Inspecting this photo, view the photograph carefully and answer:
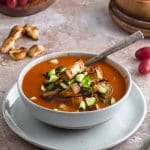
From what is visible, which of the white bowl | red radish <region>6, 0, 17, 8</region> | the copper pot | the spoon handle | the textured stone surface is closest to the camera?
the white bowl

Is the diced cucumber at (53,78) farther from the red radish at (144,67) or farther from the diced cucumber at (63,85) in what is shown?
the red radish at (144,67)

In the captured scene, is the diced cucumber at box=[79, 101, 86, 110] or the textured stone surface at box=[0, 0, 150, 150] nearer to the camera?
the diced cucumber at box=[79, 101, 86, 110]

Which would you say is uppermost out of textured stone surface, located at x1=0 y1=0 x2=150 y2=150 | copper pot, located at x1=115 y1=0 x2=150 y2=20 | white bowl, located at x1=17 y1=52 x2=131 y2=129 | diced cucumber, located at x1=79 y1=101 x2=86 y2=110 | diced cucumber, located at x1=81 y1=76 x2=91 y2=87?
diced cucumber, located at x1=81 y1=76 x2=91 y2=87

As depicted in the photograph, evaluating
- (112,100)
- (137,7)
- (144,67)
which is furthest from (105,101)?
(137,7)

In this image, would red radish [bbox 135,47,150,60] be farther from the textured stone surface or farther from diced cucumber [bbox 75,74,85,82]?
diced cucumber [bbox 75,74,85,82]

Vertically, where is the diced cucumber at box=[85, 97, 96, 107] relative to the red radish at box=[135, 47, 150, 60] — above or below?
above


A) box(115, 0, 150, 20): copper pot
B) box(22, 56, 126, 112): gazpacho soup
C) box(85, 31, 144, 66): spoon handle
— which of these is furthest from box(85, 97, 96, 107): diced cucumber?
box(115, 0, 150, 20): copper pot

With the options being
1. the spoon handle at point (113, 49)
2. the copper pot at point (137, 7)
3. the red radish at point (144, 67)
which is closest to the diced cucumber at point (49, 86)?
the spoon handle at point (113, 49)

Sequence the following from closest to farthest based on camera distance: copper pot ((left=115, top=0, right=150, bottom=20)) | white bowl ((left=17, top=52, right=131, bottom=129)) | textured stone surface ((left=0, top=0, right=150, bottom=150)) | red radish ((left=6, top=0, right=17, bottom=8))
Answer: white bowl ((left=17, top=52, right=131, bottom=129)) → textured stone surface ((left=0, top=0, right=150, bottom=150)) → copper pot ((left=115, top=0, right=150, bottom=20)) → red radish ((left=6, top=0, right=17, bottom=8))
